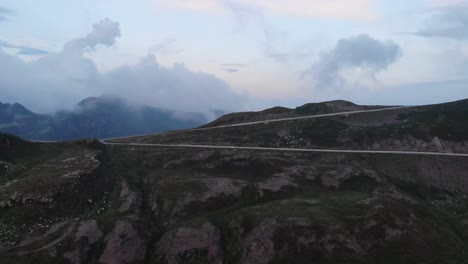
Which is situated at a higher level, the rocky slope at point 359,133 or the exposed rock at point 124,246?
the rocky slope at point 359,133

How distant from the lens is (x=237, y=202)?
10869 centimetres

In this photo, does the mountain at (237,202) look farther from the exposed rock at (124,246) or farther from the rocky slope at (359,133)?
the rocky slope at (359,133)

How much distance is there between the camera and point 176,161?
469ft

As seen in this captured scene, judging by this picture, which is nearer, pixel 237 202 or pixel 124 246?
pixel 124 246

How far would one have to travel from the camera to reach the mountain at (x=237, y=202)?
86.5m

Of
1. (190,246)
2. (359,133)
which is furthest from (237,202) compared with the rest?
(359,133)

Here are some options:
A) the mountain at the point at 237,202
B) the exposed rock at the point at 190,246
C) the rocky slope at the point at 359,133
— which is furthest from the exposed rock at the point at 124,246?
the rocky slope at the point at 359,133

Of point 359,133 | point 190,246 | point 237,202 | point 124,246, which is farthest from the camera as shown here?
point 359,133

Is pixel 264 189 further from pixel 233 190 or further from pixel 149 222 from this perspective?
pixel 149 222

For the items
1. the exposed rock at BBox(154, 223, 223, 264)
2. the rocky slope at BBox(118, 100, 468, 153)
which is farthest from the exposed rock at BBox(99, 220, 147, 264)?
the rocky slope at BBox(118, 100, 468, 153)

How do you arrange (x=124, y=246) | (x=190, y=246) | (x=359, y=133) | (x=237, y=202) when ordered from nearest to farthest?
(x=124, y=246)
(x=190, y=246)
(x=237, y=202)
(x=359, y=133)

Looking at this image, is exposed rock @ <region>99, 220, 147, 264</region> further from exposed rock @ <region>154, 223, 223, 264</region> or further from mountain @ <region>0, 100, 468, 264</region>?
exposed rock @ <region>154, 223, 223, 264</region>

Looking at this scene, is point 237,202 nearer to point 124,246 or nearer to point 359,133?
point 124,246

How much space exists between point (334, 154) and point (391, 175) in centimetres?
2074
